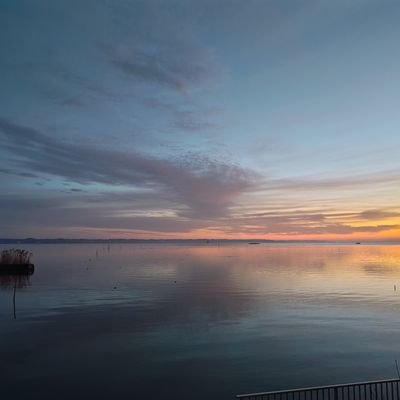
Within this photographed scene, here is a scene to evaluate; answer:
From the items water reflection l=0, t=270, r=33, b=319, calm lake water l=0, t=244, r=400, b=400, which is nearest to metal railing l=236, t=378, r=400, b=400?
calm lake water l=0, t=244, r=400, b=400

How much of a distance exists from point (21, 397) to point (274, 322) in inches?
912

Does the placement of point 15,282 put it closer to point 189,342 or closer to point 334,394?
point 189,342

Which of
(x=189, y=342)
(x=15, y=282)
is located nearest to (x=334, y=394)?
(x=189, y=342)

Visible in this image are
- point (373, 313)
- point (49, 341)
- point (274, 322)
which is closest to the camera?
point (49, 341)

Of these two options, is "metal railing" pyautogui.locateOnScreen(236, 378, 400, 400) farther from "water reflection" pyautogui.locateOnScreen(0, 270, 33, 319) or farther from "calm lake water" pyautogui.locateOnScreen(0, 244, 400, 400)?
"water reflection" pyautogui.locateOnScreen(0, 270, 33, 319)

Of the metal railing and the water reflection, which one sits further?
the water reflection

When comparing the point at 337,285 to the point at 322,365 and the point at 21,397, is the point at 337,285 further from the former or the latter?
the point at 21,397

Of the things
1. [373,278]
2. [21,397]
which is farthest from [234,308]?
[373,278]

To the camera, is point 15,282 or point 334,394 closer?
point 334,394

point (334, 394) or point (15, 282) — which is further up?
point (15, 282)

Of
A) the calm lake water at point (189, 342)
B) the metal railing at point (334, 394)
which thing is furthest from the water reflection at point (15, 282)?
the metal railing at point (334, 394)

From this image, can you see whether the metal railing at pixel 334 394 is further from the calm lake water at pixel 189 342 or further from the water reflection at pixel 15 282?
the water reflection at pixel 15 282

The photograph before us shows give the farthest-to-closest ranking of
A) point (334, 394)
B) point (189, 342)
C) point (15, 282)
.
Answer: point (15, 282) < point (189, 342) < point (334, 394)

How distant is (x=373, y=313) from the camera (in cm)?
4153
